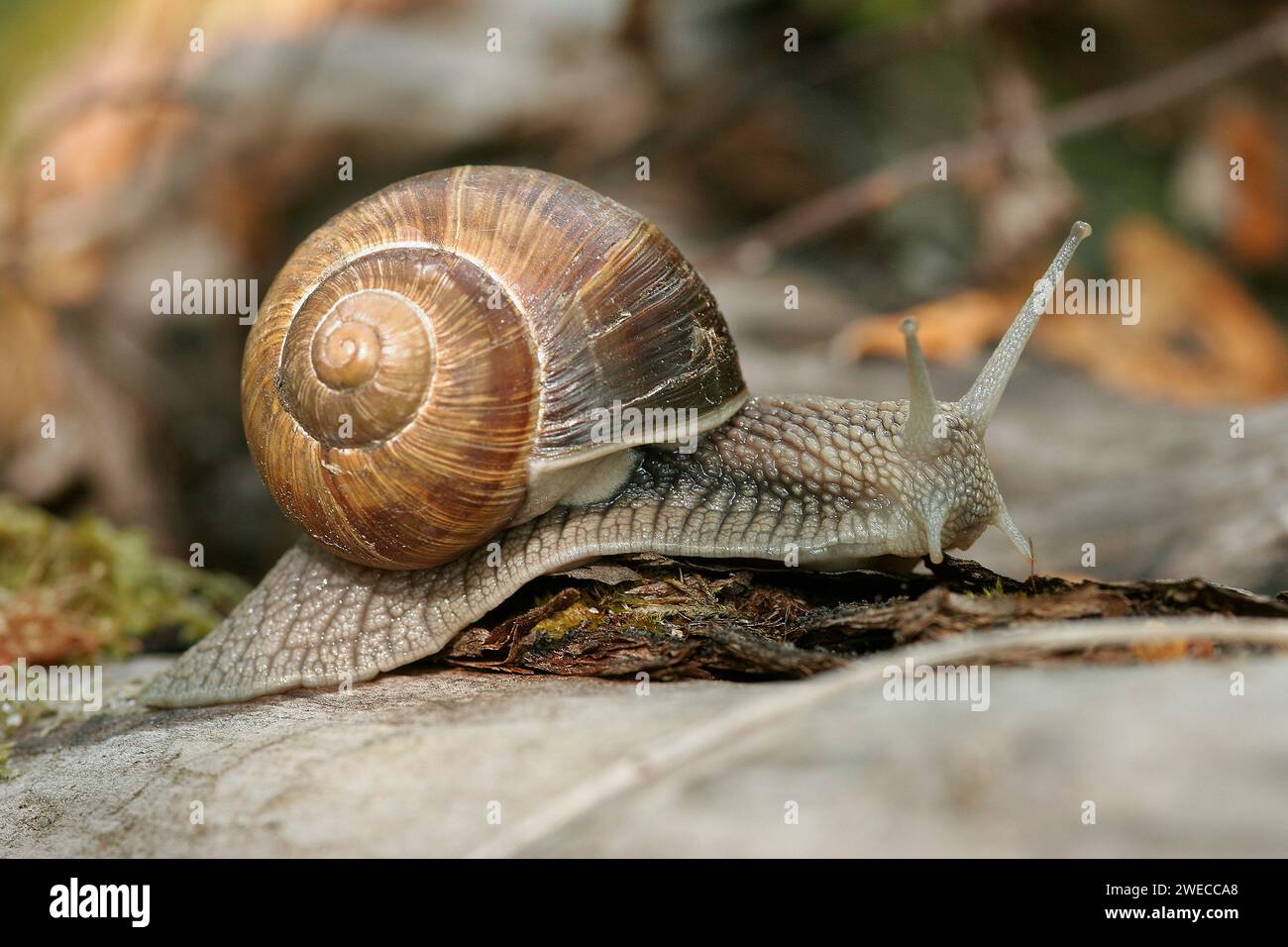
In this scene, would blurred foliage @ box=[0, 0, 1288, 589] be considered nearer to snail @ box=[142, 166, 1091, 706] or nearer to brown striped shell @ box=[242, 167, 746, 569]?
snail @ box=[142, 166, 1091, 706]

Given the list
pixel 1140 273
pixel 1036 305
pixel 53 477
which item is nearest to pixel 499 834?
pixel 1036 305

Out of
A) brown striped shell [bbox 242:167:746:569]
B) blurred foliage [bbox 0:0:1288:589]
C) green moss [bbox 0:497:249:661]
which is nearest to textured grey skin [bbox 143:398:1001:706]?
brown striped shell [bbox 242:167:746:569]

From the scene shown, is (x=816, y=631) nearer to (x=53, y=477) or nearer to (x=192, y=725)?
(x=192, y=725)

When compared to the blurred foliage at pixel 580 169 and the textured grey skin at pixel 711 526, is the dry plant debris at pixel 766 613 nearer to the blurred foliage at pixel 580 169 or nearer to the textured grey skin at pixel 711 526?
the textured grey skin at pixel 711 526

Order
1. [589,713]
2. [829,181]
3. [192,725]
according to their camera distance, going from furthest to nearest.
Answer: [829,181], [192,725], [589,713]

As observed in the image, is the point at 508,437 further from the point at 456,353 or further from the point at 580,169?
the point at 580,169
